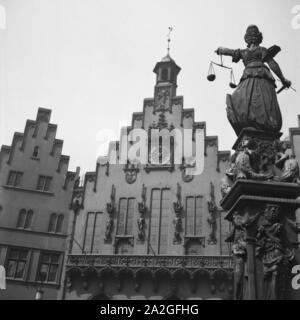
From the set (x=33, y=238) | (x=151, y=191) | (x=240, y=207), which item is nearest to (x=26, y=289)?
(x=33, y=238)

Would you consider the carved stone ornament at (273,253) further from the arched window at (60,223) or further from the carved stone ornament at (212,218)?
the arched window at (60,223)

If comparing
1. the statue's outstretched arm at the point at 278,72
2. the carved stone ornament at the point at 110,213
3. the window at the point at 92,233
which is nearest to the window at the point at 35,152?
the window at the point at 92,233

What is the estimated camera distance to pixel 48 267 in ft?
98.3

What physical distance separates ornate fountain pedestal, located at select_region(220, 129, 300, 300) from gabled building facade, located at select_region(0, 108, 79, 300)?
2403cm

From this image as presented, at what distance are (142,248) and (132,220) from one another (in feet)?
8.04

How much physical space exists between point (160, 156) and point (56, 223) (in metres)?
9.80

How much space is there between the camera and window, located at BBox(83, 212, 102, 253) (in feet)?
101

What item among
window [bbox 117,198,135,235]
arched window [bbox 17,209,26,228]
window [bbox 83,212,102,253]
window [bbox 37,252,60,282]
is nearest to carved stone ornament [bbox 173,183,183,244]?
window [bbox 117,198,135,235]

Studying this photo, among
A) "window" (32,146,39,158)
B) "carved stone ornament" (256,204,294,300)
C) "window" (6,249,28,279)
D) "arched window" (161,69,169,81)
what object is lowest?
"carved stone ornament" (256,204,294,300)

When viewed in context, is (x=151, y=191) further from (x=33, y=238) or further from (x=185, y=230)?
(x=33, y=238)

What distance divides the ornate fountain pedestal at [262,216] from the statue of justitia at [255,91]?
10.4 inches

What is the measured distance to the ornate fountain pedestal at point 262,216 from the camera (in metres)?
5.12

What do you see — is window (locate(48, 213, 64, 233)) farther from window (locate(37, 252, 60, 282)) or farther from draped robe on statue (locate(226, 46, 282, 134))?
draped robe on statue (locate(226, 46, 282, 134))

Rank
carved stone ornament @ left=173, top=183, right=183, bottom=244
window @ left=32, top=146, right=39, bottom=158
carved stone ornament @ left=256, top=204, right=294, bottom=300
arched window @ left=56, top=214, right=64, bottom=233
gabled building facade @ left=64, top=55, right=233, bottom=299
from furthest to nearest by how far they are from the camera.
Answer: window @ left=32, top=146, right=39, bottom=158
arched window @ left=56, top=214, right=64, bottom=233
carved stone ornament @ left=173, top=183, right=183, bottom=244
gabled building facade @ left=64, top=55, right=233, bottom=299
carved stone ornament @ left=256, top=204, right=294, bottom=300
